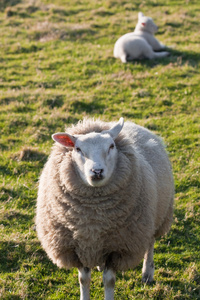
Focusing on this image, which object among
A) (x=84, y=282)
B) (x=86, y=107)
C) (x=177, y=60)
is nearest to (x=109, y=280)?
(x=84, y=282)

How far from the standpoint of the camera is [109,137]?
3.73 m

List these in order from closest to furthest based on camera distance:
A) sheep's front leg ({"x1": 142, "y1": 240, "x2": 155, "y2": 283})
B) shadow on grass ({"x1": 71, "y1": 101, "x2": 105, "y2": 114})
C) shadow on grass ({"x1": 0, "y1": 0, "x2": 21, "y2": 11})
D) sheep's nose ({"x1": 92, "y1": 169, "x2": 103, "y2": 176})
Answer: sheep's nose ({"x1": 92, "y1": 169, "x2": 103, "y2": 176}) < sheep's front leg ({"x1": 142, "y1": 240, "x2": 155, "y2": 283}) < shadow on grass ({"x1": 71, "y1": 101, "x2": 105, "y2": 114}) < shadow on grass ({"x1": 0, "y1": 0, "x2": 21, "y2": 11})

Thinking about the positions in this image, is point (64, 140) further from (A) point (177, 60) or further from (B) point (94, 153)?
(A) point (177, 60)

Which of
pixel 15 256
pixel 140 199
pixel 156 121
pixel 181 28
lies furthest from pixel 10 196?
pixel 181 28

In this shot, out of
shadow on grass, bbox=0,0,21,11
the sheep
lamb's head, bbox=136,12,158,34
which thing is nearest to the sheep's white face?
the sheep

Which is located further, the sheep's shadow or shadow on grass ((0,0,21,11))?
shadow on grass ((0,0,21,11))

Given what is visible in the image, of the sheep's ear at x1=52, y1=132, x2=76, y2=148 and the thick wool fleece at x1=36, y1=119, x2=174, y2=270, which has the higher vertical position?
the sheep's ear at x1=52, y1=132, x2=76, y2=148

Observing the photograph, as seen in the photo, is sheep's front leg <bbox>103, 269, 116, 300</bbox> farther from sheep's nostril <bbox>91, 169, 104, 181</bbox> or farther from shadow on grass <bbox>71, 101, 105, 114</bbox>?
shadow on grass <bbox>71, 101, 105, 114</bbox>

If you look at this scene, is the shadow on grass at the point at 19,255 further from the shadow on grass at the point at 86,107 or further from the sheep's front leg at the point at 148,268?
the shadow on grass at the point at 86,107

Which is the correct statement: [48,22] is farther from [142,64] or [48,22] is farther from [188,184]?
[188,184]

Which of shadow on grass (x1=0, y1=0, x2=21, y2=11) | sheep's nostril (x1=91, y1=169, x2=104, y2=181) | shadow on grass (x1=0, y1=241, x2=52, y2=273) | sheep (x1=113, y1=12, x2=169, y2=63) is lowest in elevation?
shadow on grass (x1=0, y1=241, x2=52, y2=273)

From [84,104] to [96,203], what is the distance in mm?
4905

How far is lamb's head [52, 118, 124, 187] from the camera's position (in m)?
3.42

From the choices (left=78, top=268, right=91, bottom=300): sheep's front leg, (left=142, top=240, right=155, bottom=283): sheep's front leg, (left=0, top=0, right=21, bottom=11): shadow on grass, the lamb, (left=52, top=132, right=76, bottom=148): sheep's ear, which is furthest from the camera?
(left=0, top=0, right=21, bottom=11): shadow on grass
